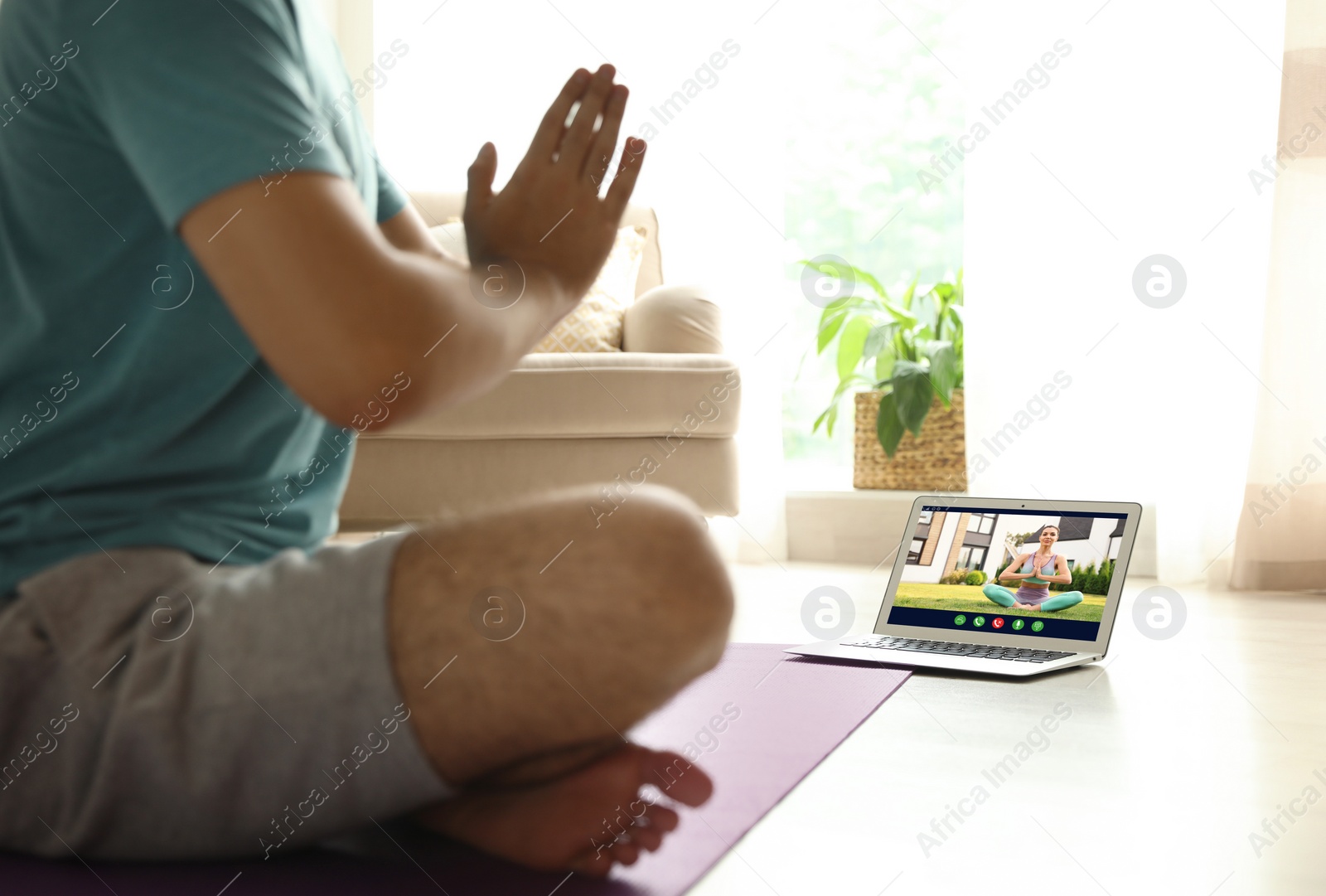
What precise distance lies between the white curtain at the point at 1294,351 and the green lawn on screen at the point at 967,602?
0.90 m

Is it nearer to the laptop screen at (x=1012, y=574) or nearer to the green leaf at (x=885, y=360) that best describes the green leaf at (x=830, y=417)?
the green leaf at (x=885, y=360)

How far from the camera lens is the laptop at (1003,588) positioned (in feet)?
4.93

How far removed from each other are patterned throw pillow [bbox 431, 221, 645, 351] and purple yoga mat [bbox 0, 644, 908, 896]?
1.65 metres

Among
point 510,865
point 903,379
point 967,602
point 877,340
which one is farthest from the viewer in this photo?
point 877,340

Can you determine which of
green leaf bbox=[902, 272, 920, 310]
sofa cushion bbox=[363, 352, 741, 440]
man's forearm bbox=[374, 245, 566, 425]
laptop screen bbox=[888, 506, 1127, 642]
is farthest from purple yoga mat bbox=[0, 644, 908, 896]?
green leaf bbox=[902, 272, 920, 310]

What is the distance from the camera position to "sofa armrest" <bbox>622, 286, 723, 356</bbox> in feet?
8.73

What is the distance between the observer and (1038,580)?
1604 millimetres

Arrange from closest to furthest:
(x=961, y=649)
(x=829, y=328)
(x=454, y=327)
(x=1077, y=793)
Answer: (x=454, y=327)
(x=1077, y=793)
(x=961, y=649)
(x=829, y=328)

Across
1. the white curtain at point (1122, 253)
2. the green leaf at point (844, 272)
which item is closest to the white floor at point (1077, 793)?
the white curtain at point (1122, 253)

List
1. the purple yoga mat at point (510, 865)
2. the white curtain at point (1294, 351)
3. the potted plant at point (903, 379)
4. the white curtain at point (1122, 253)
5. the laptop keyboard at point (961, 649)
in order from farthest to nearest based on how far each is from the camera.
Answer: the potted plant at point (903, 379) → the white curtain at point (1122, 253) → the white curtain at point (1294, 351) → the laptop keyboard at point (961, 649) → the purple yoga mat at point (510, 865)

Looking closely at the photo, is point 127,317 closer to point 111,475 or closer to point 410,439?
point 111,475

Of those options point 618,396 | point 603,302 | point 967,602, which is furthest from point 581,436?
point 967,602

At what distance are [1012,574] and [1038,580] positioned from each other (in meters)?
0.04

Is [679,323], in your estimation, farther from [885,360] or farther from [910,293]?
[910,293]
